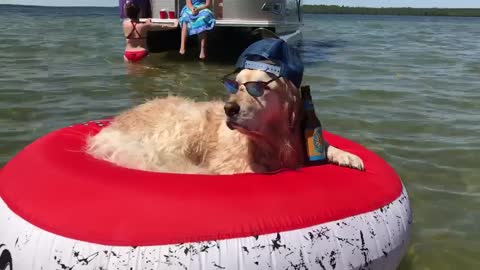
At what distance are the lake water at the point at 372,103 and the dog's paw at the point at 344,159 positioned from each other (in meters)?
1.02

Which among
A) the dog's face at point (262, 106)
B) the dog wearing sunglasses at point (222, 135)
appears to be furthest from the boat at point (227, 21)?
the dog's face at point (262, 106)

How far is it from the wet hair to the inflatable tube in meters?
9.84

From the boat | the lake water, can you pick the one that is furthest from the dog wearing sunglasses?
the boat

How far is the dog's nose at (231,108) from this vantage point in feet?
10.1

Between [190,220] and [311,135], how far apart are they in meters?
1.17

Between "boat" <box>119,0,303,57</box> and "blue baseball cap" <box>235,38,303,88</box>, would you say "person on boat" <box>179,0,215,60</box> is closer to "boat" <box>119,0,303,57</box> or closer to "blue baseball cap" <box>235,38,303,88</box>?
"boat" <box>119,0,303,57</box>

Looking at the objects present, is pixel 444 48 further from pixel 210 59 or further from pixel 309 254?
pixel 309 254

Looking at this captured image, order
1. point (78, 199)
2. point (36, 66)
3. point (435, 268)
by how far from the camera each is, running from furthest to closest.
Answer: point (36, 66)
point (435, 268)
point (78, 199)

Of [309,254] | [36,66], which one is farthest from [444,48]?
[309,254]

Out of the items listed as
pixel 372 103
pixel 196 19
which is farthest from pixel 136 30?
pixel 372 103

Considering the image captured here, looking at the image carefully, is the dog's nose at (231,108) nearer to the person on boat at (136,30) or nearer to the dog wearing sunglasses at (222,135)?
the dog wearing sunglasses at (222,135)

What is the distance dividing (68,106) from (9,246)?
547 cm

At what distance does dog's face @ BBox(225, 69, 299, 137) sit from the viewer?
3148 millimetres

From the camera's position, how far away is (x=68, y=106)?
8047 millimetres
